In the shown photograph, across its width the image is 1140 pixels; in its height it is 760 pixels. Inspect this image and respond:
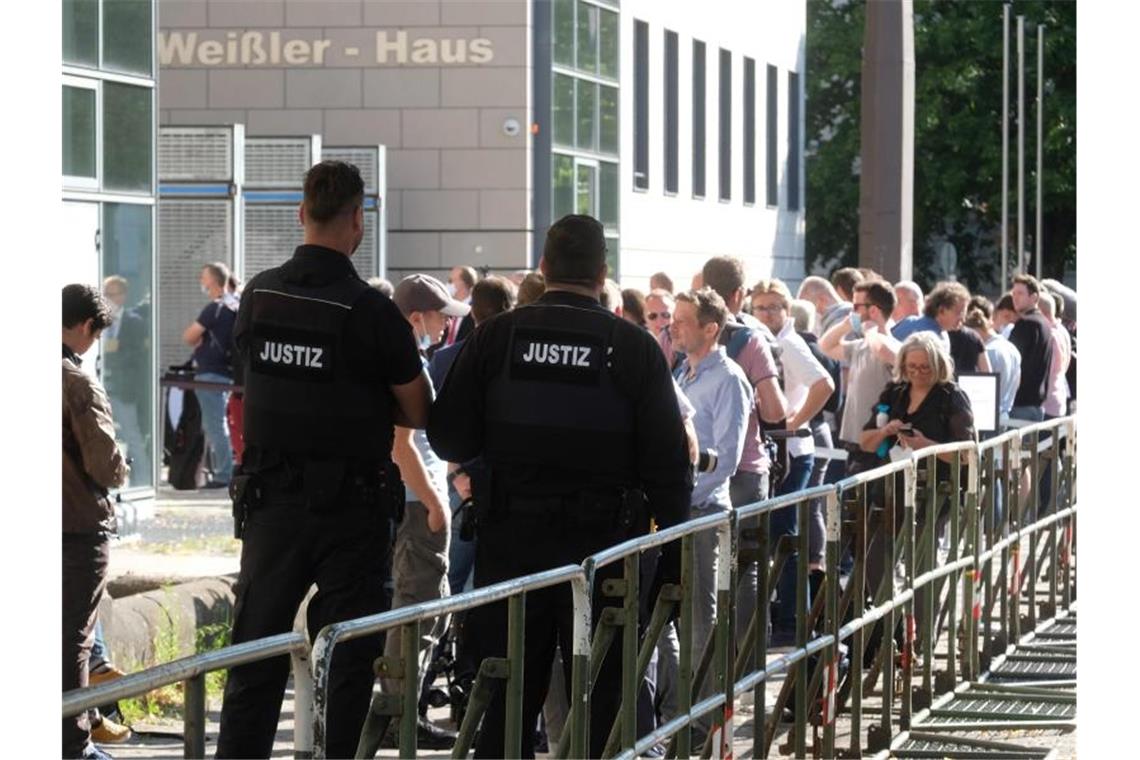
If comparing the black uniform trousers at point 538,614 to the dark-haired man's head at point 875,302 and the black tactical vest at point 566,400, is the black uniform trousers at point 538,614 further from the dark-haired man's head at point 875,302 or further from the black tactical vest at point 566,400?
the dark-haired man's head at point 875,302

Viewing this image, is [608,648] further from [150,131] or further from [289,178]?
[289,178]

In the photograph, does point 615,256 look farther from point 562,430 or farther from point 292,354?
point 292,354

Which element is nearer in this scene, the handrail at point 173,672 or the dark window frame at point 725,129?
the handrail at point 173,672

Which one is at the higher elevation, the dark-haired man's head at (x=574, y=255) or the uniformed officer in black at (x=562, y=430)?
the dark-haired man's head at (x=574, y=255)

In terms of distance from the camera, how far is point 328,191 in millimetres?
6848

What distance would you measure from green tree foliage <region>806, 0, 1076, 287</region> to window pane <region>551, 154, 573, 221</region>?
28.6 metres

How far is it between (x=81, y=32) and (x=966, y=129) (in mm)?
44468

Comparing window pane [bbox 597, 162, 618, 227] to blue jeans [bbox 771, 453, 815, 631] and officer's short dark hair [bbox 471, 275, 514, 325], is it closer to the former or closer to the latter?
blue jeans [bbox 771, 453, 815, 631]

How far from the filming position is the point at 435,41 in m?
28.5

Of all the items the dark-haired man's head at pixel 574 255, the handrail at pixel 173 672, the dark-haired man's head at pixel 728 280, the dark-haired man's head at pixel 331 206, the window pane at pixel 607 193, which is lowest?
the handrail at pixel 173 672

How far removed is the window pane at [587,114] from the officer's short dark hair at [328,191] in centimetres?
2286

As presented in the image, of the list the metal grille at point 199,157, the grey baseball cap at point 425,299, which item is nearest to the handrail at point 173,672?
the grey baseball cap at point 425,299

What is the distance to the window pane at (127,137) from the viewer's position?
55.3ft

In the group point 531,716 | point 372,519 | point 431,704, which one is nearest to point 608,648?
point 531,716
